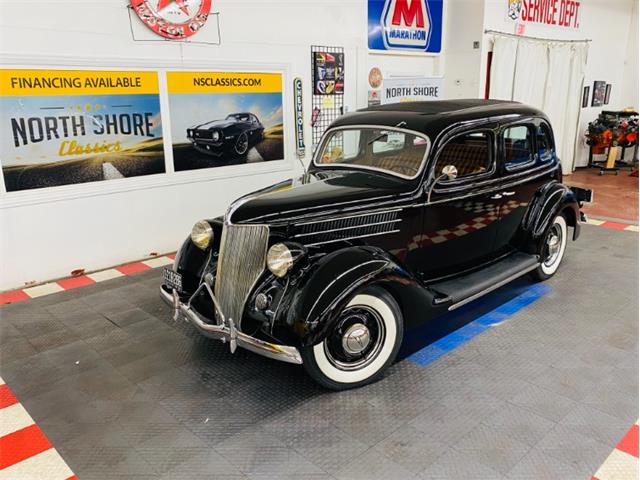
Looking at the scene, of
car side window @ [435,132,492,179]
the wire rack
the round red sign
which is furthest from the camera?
the wire rack

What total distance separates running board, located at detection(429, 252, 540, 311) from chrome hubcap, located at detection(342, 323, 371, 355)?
574 mm

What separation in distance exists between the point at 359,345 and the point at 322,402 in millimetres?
372

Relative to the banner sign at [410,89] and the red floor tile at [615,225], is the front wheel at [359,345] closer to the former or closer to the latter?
the banner sign at [410,89]

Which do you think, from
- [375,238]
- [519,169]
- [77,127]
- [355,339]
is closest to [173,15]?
[77,127]

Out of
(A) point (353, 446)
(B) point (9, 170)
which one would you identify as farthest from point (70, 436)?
(B) point (9, 170)

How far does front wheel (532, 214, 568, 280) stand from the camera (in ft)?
14.3

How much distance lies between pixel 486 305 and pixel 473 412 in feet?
4.91

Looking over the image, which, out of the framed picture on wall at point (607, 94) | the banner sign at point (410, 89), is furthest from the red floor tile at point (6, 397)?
the framed picture on wall at point (607, 94)

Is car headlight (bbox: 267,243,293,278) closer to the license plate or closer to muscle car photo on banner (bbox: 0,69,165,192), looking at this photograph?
the license plate

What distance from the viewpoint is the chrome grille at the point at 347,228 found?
297 cm

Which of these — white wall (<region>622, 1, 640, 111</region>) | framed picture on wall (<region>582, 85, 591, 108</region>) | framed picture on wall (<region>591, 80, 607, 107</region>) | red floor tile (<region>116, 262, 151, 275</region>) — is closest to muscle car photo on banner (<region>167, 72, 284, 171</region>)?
red floor tile (<region>116, 262, 151, 275</region>)

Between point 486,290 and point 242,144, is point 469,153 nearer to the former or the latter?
point 486,290

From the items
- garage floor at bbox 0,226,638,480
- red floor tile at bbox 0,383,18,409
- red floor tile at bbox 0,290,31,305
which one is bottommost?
red floor tile at bbox 0,290,31,305

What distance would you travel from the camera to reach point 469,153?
3760 mm
